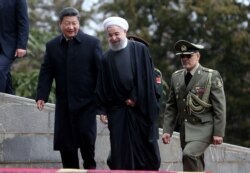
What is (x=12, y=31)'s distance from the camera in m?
11.1

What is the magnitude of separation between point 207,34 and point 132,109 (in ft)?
72.0

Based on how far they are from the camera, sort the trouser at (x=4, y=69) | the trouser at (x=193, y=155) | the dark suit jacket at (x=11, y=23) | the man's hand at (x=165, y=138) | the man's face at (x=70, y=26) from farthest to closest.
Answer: the dark suit jacket at (x=11, y=23) < the trouser at (x=4, y=69) < the man's face at (x=70, y=26) < the man's hand at (x=165, y=138) < the trouser at (x=193, y=155)

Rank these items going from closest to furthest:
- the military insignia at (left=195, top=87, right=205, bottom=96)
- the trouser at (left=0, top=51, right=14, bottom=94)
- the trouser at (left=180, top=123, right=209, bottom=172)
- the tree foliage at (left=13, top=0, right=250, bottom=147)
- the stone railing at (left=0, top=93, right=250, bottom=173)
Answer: the trouser at (left=180, top=123, right=209, bottom=172)
the military insignia at (left=195, top=87, right=205, bottom=96)
the trouser at (left=0, top=51, right=14, bottom=94)
the stone railing at (left=0, top=93, right=250, bottom=173)
the tree foliage at (left=13, top=0, right=250, bottom=147)

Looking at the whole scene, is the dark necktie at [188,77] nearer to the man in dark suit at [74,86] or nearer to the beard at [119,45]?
the beard at [119,45]

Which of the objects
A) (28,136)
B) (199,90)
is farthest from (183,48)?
(28,136)

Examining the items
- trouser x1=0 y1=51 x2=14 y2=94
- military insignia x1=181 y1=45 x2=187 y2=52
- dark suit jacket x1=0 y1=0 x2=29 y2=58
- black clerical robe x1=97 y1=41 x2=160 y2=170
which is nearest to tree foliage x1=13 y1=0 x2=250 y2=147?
trouser x1=0 y1=51 x2=14 y2=94

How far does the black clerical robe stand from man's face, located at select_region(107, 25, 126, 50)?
10 centimetres

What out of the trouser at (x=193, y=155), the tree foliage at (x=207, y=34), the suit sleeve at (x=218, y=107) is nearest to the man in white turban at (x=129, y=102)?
Answer: the trouser at (x=193, y=155)

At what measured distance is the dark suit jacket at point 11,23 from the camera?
1107 cm

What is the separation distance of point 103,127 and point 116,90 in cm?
222

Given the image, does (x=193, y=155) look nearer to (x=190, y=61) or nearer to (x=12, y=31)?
(x=190, y=61)

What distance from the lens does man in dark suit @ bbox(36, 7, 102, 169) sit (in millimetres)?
9891

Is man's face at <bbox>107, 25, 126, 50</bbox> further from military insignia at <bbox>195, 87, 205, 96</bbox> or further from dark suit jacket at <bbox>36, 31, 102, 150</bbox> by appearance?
military insignia at <bbox>195, 87, 205, 96</bbox>

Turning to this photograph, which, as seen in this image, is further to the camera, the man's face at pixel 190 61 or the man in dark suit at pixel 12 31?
the man in dark suit at pixel 12 31
